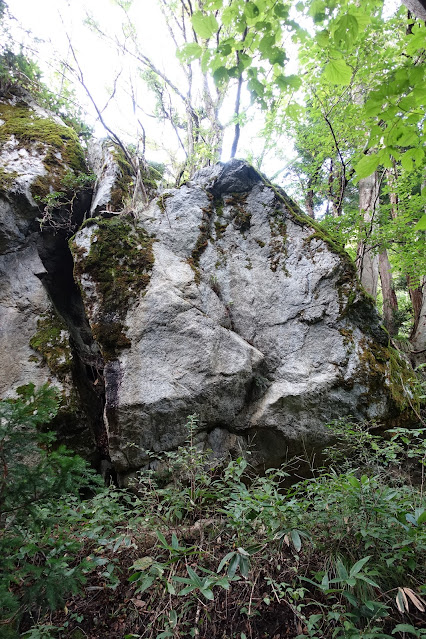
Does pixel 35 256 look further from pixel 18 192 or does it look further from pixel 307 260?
pixel 307 260

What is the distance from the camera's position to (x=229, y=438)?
4.13m

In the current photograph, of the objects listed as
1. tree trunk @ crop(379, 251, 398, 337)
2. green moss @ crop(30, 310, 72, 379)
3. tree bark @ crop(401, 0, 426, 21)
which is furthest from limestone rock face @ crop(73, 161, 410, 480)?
tree trunk @ crop(379, 251, 398, 337)

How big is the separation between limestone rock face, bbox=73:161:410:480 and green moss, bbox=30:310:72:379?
889mm

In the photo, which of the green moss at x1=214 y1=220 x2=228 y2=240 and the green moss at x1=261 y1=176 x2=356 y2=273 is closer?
the green moss at x1=261 y1=176 x2=356 y2=273

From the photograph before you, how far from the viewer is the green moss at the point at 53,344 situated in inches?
185

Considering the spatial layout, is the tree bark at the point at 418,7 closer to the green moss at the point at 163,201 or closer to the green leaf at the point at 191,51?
the green leaf at the point at 191,51

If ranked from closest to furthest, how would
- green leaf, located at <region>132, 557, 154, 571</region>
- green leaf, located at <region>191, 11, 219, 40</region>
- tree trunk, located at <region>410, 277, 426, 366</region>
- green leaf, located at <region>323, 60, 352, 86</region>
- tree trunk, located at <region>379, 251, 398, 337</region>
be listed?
1. green leaf, located at <region>132, 557, 154, 571</region>
2. green leaf, located at <region>191, 11, 219, 40</region>
3. green leaf, located at <region>323, 60, 352, 86</region>
4. tree trunk, located at <region>410, 277, 426, 366</region>
5. tree trunk, located at <region>379, 251, 398, 337</region>

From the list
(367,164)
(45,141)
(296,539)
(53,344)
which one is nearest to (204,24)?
(367,164)

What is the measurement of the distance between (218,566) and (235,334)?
9.47ft

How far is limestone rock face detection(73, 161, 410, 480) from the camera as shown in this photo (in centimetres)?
402

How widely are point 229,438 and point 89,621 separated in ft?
7.48

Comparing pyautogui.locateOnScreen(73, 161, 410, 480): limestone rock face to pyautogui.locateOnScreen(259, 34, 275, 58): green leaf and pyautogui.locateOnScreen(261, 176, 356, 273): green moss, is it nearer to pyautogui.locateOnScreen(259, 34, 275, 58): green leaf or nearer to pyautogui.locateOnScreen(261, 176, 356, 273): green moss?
pyautogui.locateOnScreen(261, 176, 356, 273): green moss

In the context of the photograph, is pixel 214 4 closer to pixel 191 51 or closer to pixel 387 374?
pixel 191 51

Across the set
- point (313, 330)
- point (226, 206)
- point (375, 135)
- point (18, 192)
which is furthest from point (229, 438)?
point (18, 192)
